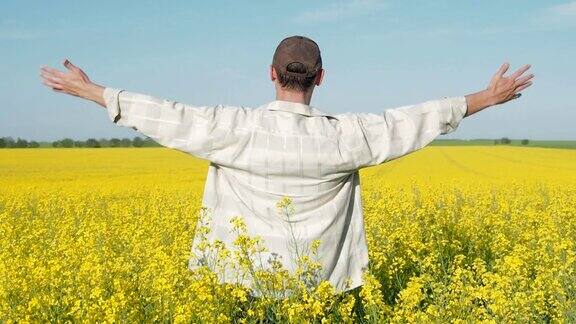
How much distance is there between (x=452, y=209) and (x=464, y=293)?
20.4ft

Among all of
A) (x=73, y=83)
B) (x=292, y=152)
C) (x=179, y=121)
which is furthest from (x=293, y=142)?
(x=73, y=83)

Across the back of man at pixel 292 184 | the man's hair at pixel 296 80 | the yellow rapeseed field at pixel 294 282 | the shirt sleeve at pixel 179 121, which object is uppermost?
the man's hair at pixel 296 80

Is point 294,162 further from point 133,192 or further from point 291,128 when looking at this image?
point 133,192

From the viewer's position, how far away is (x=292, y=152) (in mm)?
3285

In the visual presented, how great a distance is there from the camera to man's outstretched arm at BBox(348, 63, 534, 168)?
11.2 feet

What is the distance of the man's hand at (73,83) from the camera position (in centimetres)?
331

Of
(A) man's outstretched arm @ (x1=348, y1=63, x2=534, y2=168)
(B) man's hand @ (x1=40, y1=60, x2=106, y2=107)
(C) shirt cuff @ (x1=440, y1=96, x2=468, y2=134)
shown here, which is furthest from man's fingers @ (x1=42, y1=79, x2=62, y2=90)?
(C) shirt cuff @ (x1=440, y1=96, x2=468, y2=134)

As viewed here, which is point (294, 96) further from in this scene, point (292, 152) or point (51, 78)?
point (51, 78)

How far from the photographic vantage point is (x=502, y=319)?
120 inches

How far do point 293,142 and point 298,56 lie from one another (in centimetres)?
39

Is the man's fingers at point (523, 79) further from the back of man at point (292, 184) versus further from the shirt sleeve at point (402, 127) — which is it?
the back of man at point (292, 184)

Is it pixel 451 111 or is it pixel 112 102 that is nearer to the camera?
pixel 112 102

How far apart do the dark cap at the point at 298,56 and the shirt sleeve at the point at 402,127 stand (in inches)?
13.5

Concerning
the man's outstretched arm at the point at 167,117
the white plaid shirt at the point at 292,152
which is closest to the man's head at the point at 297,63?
the white plaid shirt at the point at 292,152
